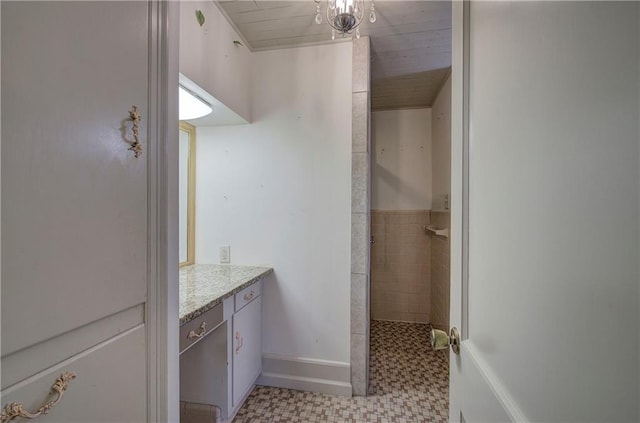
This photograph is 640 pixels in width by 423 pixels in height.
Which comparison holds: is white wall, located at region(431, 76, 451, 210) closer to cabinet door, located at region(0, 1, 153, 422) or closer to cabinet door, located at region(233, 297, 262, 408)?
cabinet door, located at region(233, 297, 262, 408)

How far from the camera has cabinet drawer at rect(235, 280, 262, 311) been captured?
1658 millimetres

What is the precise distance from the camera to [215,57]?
1584mm

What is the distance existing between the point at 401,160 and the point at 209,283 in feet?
8.11

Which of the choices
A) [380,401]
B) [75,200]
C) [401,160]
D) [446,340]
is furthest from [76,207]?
[401,160]

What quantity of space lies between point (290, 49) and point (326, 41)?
10.7 inches

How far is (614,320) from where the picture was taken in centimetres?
31

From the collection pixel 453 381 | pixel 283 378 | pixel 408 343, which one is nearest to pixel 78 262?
pixel 453 381

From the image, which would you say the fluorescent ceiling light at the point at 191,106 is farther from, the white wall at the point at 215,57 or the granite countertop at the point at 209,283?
the granite countertop at the point at 209,283

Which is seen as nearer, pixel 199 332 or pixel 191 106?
pixel 199 332

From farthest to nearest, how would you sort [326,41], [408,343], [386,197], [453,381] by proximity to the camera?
[386,197] → [408,343] → [326,41] → [453,381]

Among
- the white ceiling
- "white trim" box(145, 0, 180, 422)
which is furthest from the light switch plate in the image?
the white ceiling

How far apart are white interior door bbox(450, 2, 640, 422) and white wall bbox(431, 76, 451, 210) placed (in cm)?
186

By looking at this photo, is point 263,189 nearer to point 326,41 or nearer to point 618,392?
point 326,41

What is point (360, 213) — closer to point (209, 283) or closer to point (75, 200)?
point (209, 283)
